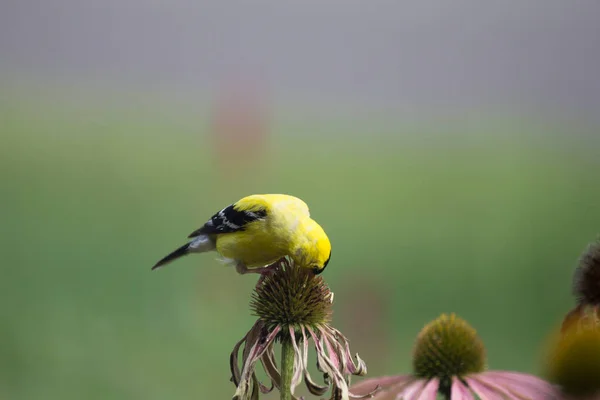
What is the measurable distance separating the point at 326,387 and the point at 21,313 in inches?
74.0

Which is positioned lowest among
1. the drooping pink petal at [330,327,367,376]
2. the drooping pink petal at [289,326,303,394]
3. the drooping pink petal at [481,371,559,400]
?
the drooping pink petal at [481,371,559,400]

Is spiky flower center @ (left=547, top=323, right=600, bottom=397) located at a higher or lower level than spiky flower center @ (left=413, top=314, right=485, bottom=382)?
higher

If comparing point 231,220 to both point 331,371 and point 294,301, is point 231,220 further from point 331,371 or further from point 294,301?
point 331,371

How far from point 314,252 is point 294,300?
0.26 ft

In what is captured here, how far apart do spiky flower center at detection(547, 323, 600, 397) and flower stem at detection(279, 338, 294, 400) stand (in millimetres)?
261

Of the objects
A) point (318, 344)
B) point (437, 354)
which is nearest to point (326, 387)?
point (318, 344)

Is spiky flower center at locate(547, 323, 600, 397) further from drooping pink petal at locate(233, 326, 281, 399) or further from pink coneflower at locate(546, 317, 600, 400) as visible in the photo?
drooping pink petal at locate(233, 326, 281, 399)

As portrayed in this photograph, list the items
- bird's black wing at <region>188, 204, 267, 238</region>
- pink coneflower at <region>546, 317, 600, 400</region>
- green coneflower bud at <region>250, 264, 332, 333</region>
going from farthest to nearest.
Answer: bird's black wing at <region>188, 204, 267, 238</region> → green coneflower bud at <region>250, 264, 332, 333</region> → pink coneflower at <region>546, 317, 600, 400</region>

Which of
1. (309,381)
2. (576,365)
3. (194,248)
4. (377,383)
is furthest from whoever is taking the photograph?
(194,248)

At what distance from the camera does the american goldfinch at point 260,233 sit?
0.84 m

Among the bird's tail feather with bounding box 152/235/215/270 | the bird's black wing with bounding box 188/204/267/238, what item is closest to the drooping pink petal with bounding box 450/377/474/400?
the bird's black wing with bounding box 188/204/267/238

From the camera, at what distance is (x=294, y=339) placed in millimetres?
694

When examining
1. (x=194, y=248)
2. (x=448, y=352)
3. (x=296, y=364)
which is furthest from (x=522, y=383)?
(x=194, y=248)

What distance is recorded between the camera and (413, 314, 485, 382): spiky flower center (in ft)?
2.61
